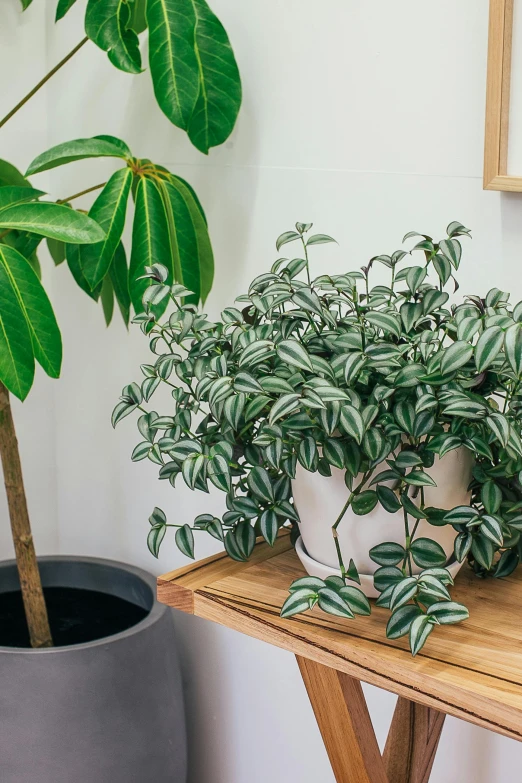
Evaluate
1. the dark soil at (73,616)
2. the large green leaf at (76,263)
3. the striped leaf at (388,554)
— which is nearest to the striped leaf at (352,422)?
the striped leaf at (388,554)

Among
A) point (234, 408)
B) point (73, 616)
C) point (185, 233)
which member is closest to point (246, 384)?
point (234, 408)

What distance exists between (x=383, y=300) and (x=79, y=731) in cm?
75

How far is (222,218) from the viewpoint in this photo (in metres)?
1.28

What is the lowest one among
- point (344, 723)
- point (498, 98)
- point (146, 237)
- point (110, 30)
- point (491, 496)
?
point (344, 723)

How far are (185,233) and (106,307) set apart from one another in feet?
0.81

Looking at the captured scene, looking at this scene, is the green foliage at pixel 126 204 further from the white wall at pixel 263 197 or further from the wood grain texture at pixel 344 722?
the wood grain texture at pixel 344 722

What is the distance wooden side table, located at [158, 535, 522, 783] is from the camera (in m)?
0.60

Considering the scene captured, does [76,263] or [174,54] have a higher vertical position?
[174,54]

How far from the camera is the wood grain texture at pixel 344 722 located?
2.47 ft

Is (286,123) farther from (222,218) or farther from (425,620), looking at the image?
(425,620)

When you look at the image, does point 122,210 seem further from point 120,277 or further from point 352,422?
point 352,422

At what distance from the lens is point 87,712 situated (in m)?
1.14

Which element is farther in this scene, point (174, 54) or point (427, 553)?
point (174, 54)

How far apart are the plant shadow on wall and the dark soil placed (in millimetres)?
185
